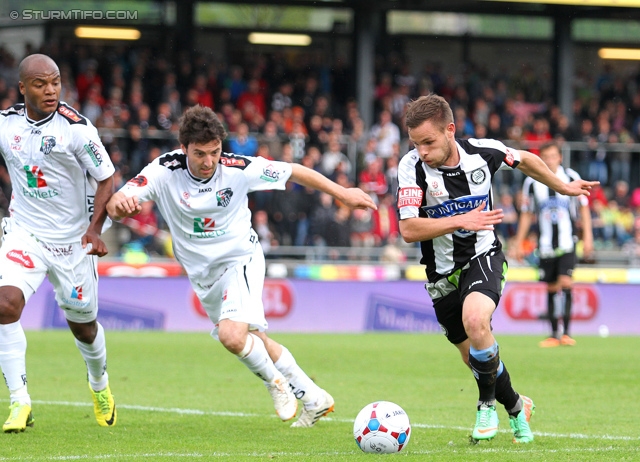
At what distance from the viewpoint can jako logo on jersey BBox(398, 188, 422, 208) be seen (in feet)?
21.7

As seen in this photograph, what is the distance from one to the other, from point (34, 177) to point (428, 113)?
2.96m

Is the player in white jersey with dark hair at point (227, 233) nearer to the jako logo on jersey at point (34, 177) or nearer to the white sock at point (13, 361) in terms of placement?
the jako logo on jersey at point (34, 177)

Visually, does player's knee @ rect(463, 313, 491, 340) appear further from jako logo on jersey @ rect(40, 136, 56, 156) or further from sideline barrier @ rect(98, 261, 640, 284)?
sideline barrier @ rect(98, 261, 640, 284)

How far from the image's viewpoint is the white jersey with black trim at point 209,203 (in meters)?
7.43

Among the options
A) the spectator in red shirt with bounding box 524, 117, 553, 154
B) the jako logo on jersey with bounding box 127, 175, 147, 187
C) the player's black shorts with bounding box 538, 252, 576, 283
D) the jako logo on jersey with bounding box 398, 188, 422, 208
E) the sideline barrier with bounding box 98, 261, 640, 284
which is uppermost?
the spectator in red shirt with bounding box 524, 117, 553, 154

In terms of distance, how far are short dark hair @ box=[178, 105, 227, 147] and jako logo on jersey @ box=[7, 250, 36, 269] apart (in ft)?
4.75

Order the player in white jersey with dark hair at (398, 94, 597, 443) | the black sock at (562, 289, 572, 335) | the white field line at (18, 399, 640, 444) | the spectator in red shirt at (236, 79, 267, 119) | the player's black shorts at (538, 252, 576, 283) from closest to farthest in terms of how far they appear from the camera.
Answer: the player in white jersey with dark hair at (398, 94, 597, 443)
the white field line at (18, 399, 640, 444)
the player's black shorts at (538, 252, 576, 283)
the black sock at (562, 289, 572, 335)
the spectator in red shirt at (236, 79, 267, 119)

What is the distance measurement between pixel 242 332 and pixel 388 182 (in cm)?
1515

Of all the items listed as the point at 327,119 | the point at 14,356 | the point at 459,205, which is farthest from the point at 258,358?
the point at 327,119

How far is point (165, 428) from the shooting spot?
7.62 m

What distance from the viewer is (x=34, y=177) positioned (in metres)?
7.57

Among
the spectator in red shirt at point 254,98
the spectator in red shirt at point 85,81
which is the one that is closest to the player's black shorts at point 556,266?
the spectator in red shirt at point 254,98

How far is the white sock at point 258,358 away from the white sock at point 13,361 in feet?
5.03

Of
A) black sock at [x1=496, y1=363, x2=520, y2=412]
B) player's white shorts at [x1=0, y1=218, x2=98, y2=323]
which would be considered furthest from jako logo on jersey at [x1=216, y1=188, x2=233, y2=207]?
black sock at [x1=496, y1=363, x2=520, y2=412]
